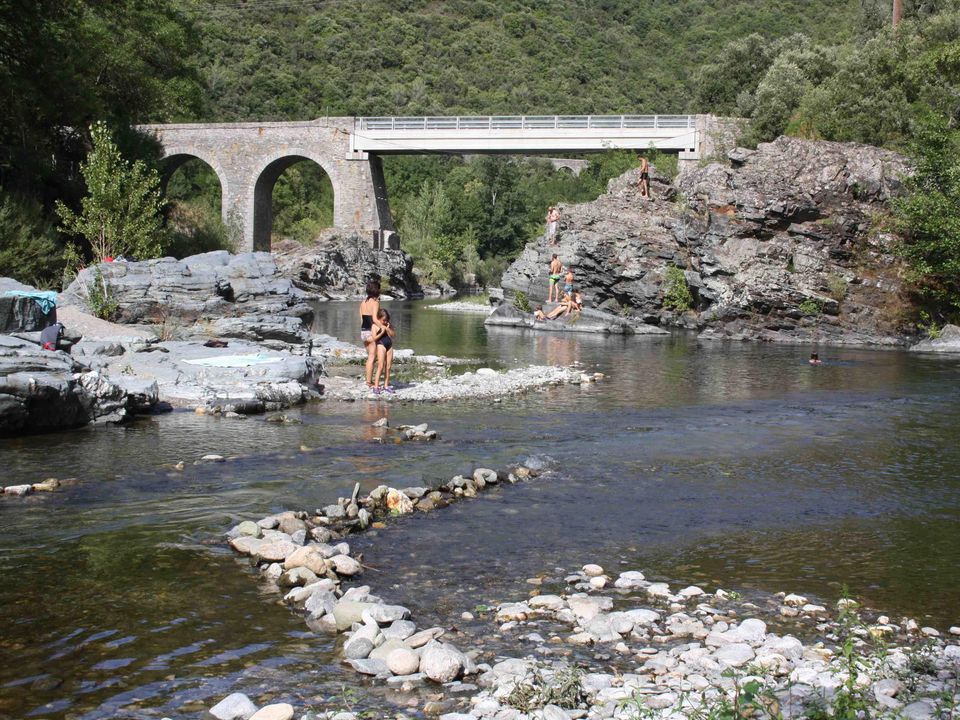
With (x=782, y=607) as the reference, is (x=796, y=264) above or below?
above

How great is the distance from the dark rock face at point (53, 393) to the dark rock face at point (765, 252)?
20.9 meters

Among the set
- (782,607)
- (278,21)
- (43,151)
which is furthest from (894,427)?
(278,21)

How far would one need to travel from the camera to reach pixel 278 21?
99.4 meters

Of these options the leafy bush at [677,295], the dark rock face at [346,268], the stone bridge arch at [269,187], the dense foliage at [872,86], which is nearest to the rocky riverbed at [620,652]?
the leafy bush at [677,295]

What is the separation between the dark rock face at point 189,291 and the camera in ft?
62.6

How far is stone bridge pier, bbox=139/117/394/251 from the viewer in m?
53.0

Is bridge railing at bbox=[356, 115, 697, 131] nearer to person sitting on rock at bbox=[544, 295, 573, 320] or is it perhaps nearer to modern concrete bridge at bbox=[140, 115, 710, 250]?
modern concrete bridge at bbox=[140, 115, 710, 250]

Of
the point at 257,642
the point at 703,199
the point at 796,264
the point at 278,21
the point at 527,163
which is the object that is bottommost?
the point at 257,642

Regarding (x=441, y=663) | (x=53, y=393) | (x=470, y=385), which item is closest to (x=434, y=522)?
(x=441, y=663)

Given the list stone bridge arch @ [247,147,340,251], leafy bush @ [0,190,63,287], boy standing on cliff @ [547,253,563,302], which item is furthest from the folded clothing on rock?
stone bridge arch @ [247,147,340,251]

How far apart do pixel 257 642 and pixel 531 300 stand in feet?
89.9

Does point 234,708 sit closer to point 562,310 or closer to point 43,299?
point 43,299

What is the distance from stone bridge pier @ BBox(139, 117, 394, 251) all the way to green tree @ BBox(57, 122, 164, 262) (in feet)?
90.7

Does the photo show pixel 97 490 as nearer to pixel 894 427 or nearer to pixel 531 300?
pixel 894 427
